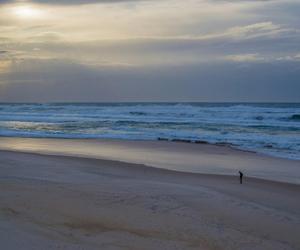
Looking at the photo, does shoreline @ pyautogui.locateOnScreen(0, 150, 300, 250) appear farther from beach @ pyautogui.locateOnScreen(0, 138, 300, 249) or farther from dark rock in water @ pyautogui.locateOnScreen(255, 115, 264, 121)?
dark rock in water @ pyautogui.locateOnScreen(255, 115, 264, 121)

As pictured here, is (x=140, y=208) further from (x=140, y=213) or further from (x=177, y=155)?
(x=177, y=155)

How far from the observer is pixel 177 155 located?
15508 mm

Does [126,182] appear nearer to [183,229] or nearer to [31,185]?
[31,185]

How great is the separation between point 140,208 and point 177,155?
8.94 m

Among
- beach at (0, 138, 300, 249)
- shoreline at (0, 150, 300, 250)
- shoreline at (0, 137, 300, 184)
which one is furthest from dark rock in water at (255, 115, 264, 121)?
shoreline at (0, 150, 300, 250)

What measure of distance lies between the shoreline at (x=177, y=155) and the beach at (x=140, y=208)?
0.89 ft

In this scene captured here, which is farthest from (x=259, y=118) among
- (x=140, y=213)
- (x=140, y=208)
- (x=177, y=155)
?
(x=140, y=213)

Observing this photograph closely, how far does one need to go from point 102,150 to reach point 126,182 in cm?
774

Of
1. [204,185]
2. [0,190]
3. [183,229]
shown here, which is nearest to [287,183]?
[204,185]

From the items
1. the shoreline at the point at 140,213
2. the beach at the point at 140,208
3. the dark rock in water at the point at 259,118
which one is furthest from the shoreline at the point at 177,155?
the dark rock in water at the point at 259,118

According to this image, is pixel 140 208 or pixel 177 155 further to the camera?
pixel 177 155

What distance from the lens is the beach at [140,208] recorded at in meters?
5.22

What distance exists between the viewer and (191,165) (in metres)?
13.1

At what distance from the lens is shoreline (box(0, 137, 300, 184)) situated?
12250mm
